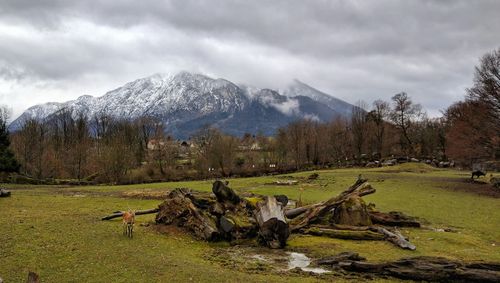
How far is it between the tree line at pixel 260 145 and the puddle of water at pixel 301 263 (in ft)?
139

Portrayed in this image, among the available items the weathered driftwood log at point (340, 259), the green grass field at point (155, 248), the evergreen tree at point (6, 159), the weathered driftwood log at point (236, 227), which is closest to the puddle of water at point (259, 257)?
the green grass field at point (155, 248)

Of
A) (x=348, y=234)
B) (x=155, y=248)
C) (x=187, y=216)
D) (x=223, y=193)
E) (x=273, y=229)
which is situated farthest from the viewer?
(x=223, y=193)

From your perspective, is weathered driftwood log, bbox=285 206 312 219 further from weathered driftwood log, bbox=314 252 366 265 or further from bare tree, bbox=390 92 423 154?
bare tree, bbox=390 92 423 154

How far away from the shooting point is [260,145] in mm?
112188

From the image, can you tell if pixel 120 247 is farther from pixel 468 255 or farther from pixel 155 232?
pixel 468 255

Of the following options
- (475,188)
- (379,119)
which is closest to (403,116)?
(379,119)

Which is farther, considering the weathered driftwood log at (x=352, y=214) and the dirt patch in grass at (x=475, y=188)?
the dirt patch in grass at (x=475, y=188)

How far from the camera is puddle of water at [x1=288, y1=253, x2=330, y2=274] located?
47.6 ft

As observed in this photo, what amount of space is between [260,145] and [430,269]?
98.8 m

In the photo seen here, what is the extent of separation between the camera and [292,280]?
13148mm

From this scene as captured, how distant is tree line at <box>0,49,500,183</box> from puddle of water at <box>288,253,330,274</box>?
4251cm

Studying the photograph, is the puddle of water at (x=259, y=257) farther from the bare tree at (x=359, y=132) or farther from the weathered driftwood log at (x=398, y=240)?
the bare tree at (x=359, y=132)

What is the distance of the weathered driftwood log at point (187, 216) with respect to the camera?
19.7m

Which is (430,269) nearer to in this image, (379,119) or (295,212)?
Result: (295,212)
